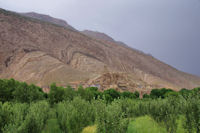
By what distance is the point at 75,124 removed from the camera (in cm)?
947

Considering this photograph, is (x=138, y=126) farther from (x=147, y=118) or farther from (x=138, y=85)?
(x=138, y=85)

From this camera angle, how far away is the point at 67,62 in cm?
7019

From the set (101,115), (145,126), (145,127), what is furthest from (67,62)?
(101,115)

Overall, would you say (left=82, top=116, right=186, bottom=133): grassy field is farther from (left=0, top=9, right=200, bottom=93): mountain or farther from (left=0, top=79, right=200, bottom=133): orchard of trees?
(left=0, top=9, right=200, bottom=93): mountain

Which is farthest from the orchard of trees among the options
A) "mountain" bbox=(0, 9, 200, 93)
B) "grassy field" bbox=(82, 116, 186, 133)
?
"mountain" bbox=(0, 9, 200, 93)

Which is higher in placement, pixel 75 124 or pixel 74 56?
pixel 74 56

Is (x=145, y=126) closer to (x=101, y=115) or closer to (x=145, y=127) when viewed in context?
(x=145, y=127)

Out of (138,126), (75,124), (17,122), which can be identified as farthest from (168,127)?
(17,122)

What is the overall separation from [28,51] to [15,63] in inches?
292

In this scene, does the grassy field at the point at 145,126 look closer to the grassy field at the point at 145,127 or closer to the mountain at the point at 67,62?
the grassy field at the point at 145,127

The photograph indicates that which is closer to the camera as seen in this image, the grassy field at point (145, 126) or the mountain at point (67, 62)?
the grassy field at point (145, 126)

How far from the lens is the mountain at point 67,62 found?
188 ft

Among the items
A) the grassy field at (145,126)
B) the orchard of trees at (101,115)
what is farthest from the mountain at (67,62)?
the orchard of trees at (101,115)

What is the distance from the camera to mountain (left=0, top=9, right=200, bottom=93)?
57156mm
